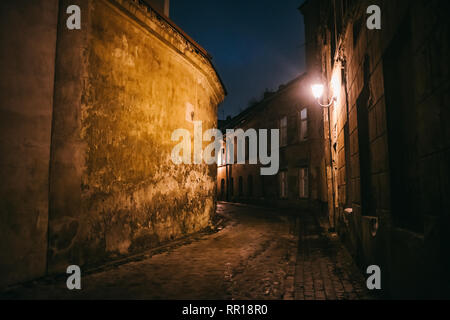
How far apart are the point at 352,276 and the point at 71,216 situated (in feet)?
15.4

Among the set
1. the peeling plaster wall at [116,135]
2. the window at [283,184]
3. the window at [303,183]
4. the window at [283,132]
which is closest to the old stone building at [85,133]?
the peeling plaster wall at [116,135]

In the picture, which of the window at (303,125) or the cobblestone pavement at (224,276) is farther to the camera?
the window at (303,125)

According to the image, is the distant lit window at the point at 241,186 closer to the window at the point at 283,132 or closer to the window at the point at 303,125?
the window at the point at 283,132

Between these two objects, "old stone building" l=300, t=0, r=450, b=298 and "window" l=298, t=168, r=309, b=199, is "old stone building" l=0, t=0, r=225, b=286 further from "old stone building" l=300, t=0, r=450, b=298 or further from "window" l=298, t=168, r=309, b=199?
"window" l=298, t=168, r=309, b=199

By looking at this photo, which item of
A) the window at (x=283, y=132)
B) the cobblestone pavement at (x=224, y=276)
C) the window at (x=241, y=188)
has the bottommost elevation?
the cobblestone pavement at (x=224, y=276)

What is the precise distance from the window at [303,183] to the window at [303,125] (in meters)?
2.02

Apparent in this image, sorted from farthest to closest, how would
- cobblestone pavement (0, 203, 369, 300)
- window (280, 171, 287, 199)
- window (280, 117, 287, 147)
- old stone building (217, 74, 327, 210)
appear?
1. window (280, 117, 287, 147)
2. window (280, 171, 287, 199)
3. old stone building (217, 74, 327, 210)
4. cobblestone pavement (0, 203, 369, 300)

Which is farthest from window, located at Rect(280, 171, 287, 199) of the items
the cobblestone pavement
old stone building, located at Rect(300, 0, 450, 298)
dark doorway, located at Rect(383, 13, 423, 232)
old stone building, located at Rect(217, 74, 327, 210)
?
dark doorway, located at Rect(383, 13, 423, 232)

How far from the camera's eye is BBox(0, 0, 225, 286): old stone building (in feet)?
14.4

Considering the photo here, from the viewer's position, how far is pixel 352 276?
4.89 metres

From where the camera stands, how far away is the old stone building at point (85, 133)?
4.39 meters

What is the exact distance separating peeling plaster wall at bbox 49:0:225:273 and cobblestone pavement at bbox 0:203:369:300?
63 cm
